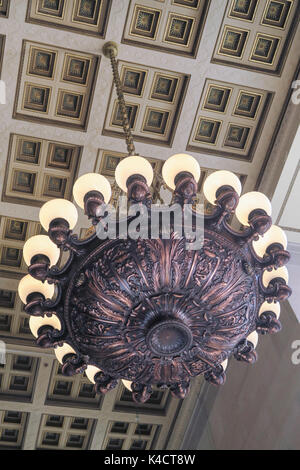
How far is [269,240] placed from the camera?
3.83m

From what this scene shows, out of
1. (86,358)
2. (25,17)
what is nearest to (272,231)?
(86,358)

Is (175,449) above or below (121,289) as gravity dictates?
below

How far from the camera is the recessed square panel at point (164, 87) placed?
231 inches

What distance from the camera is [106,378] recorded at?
4109 mm

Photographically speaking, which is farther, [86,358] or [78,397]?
[78,397]

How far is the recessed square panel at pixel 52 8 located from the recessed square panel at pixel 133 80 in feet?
2.75

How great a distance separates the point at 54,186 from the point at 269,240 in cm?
331

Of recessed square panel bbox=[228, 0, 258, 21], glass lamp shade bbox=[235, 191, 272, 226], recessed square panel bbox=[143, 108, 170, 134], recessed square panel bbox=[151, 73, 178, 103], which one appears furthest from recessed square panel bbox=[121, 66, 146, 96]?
glass lamp shade bbox=[235, 191, 272, 226]

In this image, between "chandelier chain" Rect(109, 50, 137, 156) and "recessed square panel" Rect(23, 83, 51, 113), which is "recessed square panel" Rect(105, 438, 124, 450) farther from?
"chandelier chain" Rect(109, 50, 137, 156)

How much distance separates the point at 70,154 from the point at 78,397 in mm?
4039

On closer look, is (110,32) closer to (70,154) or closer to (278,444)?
(70,154)

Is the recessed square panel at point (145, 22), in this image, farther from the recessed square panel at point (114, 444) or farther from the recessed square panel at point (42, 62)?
the recessed square panel at point (114, 444)

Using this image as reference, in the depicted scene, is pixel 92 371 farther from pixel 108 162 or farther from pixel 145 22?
pixel 145 22

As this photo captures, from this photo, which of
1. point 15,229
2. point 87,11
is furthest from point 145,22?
point 15,229
